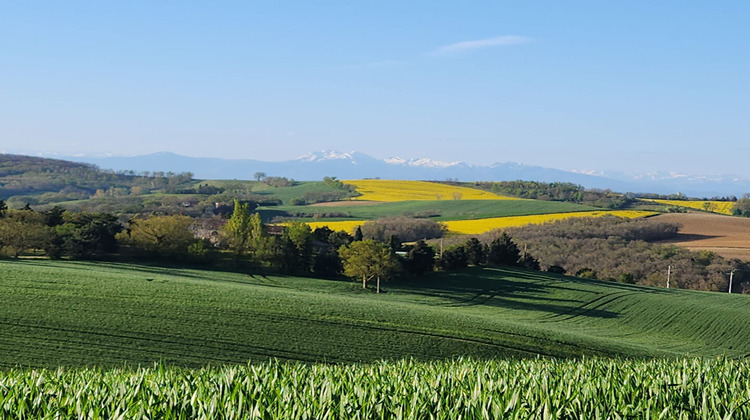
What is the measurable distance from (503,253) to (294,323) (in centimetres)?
4254

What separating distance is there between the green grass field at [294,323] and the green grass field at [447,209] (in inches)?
2016

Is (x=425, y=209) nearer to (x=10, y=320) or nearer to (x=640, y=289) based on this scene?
(x=640, y=289)

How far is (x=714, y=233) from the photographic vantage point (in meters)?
88.8

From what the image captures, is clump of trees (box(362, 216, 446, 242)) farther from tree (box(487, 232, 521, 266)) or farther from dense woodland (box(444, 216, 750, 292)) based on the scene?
tree (box(487, 232, 521, 266))

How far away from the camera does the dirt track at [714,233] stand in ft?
258

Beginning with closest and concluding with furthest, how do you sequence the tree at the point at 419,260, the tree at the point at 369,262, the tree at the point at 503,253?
1. the tree at the point at 369,262
2. the tree at the point at 419,260
3. the tree at the point at 503,253

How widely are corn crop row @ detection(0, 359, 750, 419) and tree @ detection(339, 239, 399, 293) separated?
4643 centimetres

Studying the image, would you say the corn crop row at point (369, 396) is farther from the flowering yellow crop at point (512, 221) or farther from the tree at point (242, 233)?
the flowering yellow crop at point (512, 221)

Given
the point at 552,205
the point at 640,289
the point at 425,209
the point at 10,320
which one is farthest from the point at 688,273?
the point at 10,320

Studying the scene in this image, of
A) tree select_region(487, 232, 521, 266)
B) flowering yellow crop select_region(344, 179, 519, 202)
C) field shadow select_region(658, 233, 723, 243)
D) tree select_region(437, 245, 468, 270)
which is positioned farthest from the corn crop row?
flowering yellow crop select_region(344, 179, 519, 202)

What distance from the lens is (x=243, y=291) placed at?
4056 cm

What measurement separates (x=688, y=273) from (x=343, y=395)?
7470 cm

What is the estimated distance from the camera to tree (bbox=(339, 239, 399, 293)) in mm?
56688

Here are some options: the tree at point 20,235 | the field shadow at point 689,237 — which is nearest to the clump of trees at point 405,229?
the field shadow at point 689,237
